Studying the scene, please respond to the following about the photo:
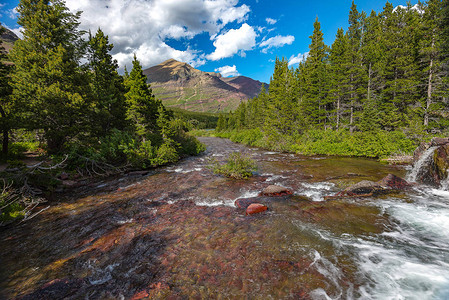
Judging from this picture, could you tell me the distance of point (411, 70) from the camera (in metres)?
23.4

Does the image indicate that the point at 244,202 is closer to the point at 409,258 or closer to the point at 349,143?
the point at 409,258

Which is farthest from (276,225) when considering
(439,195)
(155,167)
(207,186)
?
(155,167)

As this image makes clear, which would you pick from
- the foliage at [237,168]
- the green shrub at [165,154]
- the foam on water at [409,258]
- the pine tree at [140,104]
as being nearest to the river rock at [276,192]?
the foliage at [237,168]

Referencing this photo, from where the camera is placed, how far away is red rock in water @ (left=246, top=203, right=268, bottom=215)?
812cm

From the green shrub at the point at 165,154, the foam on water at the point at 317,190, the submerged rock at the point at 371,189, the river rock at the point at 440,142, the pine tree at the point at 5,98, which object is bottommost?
the foam on water at the point at 317,190

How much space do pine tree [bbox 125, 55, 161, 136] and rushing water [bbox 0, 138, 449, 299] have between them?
11.4m

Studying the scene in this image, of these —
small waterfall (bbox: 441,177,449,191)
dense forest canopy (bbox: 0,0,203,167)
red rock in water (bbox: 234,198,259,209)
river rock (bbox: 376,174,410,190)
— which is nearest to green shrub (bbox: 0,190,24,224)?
dense forest canopy (bbox: 0,0,203,167)

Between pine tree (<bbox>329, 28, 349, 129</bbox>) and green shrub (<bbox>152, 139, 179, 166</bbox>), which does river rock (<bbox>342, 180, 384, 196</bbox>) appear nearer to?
green shrub (<bbox>152, 139, 179, 166</bbox>)

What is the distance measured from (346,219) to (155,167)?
1727cm

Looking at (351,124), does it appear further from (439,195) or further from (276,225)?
(276,225)

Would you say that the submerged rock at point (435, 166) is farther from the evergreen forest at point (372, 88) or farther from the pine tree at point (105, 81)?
the pine tree at point (105, 81)

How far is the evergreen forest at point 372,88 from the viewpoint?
2000 cm

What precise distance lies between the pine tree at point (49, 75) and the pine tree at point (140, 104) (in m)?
4.47

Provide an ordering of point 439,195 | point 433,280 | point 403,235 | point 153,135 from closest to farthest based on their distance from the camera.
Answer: point 433,280 < point 403,235 < point 439,195 < point 153,135
